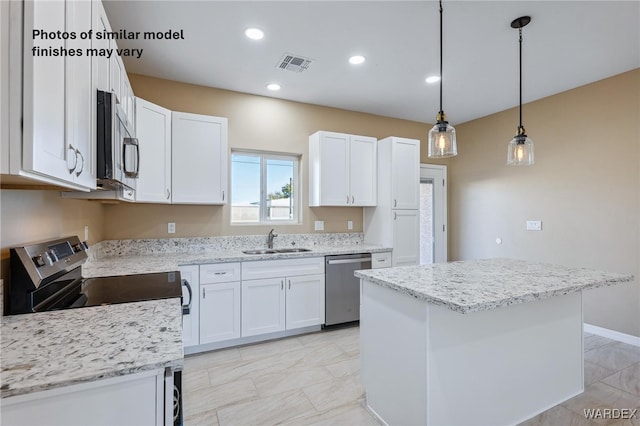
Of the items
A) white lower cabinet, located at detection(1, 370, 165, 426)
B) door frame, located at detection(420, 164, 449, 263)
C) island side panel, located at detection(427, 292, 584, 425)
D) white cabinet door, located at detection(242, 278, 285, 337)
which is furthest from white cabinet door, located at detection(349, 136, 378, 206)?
white lower cabinet, located at detection(1, 370, 165, 426)

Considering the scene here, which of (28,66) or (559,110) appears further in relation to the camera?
(559,110)

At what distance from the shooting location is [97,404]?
2.79ft

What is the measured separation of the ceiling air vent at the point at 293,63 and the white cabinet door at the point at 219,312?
216 cm

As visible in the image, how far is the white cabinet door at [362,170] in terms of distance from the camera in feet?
13.0

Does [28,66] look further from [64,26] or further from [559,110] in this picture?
[559,110]

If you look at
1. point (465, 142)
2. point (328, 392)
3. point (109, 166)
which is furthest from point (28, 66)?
point (465, 142)

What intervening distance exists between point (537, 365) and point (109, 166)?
2.71 m

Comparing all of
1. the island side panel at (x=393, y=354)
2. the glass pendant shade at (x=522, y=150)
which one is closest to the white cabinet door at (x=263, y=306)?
the island side panel at (x=393, y=354)

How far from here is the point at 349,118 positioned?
433cm

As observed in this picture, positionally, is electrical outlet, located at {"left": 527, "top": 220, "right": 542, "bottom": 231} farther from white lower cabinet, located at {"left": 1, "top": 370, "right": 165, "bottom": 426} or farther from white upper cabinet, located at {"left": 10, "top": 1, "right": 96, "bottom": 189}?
white upper cabinet, located at {"left": 10, "top": 1, "right": 96, "bottom": 189}

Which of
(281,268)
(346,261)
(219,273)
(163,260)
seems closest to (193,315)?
(219,273)

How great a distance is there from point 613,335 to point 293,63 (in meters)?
4.30

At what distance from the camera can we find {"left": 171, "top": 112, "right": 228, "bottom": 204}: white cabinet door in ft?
10.1

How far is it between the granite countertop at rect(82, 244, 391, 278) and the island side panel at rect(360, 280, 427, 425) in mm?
1339
